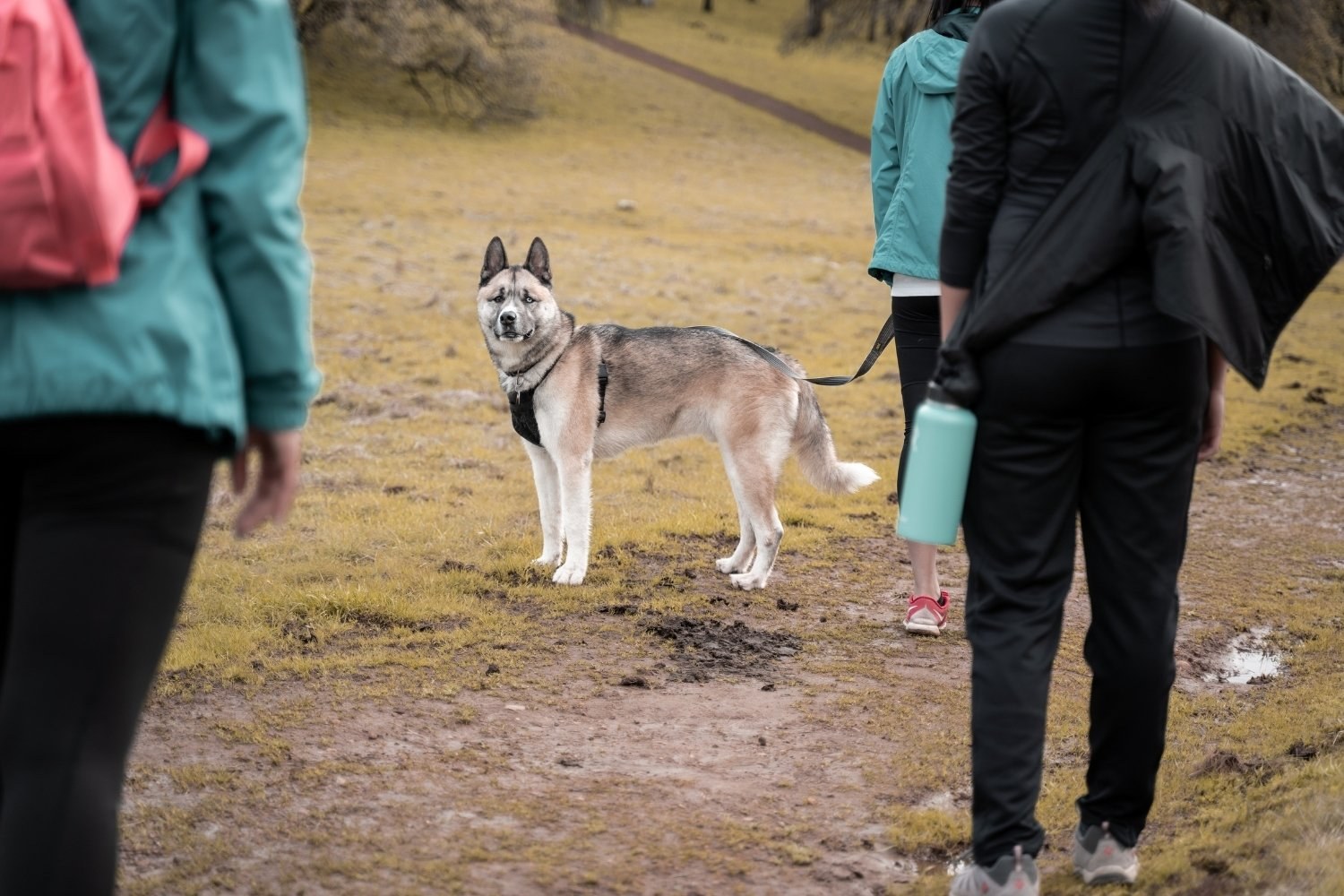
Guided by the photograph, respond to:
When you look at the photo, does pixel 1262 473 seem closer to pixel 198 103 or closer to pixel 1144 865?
pixel 1144 865

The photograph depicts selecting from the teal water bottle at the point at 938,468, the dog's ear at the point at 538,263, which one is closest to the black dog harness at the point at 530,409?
the dog's ear at the point at 538,263

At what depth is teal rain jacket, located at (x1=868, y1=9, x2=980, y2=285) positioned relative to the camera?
16.3 ft

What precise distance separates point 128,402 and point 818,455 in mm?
5045

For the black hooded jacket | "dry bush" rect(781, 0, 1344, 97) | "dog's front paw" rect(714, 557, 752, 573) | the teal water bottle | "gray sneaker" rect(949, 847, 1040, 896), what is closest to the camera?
the black hooded jacket

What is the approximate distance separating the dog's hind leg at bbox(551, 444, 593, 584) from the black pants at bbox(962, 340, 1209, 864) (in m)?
3.59

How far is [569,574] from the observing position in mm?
6516

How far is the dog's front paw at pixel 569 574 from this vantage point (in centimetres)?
648

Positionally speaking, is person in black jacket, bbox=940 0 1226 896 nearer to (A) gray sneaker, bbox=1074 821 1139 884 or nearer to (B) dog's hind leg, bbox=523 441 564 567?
(A) gray sneaker, bbox=1074 821 1139 884

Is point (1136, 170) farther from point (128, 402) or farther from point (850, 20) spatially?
point (850, 20)

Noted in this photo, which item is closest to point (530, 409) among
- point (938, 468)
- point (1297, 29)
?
point (938, 468)

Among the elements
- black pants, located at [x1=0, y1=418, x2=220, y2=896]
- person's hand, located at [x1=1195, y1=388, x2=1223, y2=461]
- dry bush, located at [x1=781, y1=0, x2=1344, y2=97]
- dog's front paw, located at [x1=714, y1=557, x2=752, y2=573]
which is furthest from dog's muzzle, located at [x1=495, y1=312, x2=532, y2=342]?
dry bush, located at [x1=781, y1=0, x2=1344, y2=97]

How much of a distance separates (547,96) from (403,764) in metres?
36.2

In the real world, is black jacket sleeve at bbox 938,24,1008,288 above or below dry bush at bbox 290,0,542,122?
above

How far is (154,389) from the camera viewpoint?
1.92 meters
